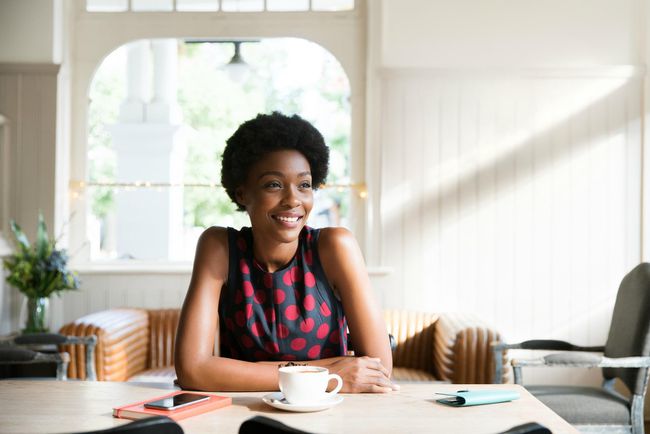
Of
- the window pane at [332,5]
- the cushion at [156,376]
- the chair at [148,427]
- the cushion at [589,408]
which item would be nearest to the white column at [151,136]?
the window pane at [332,5]

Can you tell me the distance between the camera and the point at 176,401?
146cm

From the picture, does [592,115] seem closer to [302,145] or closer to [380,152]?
[380,152]

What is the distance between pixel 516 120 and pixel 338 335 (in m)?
2.68

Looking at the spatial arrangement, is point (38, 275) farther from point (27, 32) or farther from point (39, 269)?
point (27, 32)

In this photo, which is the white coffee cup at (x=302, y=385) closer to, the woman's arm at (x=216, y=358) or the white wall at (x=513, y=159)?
the woman's arm at (x=216, y=358)

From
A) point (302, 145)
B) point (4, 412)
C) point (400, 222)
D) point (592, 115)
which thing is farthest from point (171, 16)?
point (4, 412)

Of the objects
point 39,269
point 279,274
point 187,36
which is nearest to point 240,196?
point 279,274

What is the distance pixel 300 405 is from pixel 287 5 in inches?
138

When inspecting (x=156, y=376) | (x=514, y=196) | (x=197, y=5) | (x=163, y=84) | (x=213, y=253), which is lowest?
(x=156, y=376)

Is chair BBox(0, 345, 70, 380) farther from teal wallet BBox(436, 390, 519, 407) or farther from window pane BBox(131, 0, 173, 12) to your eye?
window pane BBox(131, 0, 173, 12)

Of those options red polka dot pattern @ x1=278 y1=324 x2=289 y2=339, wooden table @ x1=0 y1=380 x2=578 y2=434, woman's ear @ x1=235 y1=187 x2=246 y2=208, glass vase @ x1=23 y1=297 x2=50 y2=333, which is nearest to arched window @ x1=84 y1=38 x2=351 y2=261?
glass vase @ x1=23 y1=297 x2=50 y2=333

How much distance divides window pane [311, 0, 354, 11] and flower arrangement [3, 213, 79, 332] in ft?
6.51

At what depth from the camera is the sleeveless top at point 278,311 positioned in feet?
6.39

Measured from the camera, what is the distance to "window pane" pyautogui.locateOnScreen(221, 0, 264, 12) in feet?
15.0
